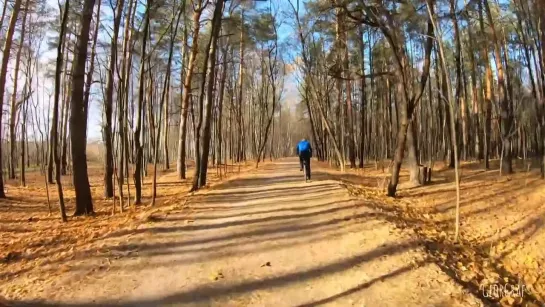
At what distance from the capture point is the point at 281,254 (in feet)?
20.9

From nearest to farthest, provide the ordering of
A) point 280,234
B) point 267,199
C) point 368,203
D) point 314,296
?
point 314,296 → point 280,234 → point 368,203 → point 267,199

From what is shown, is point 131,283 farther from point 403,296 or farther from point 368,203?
point 368,203

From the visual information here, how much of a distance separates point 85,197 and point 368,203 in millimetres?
7165

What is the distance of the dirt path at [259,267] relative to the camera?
4.83 meters

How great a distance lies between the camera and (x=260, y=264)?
595 centimetres

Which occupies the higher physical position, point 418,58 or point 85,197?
point 418,58

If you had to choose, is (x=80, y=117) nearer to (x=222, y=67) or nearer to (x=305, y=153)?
(x=305, y=153)

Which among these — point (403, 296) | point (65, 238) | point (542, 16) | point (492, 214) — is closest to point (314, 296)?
point (403, 296)

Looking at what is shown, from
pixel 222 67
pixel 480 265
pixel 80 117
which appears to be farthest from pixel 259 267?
pixel 222 67

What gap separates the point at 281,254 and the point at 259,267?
0.61m

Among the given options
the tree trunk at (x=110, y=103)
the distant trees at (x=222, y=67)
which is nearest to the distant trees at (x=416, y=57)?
the distant trees at (x=222, y=67)

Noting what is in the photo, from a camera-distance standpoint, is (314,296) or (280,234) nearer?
(314,296)

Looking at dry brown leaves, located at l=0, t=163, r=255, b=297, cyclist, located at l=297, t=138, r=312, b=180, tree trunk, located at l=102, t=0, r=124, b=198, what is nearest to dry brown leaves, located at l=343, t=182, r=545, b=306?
dry brown leaves, located at l=0, t=163, r=255, b=297

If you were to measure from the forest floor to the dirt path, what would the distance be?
0.02m
